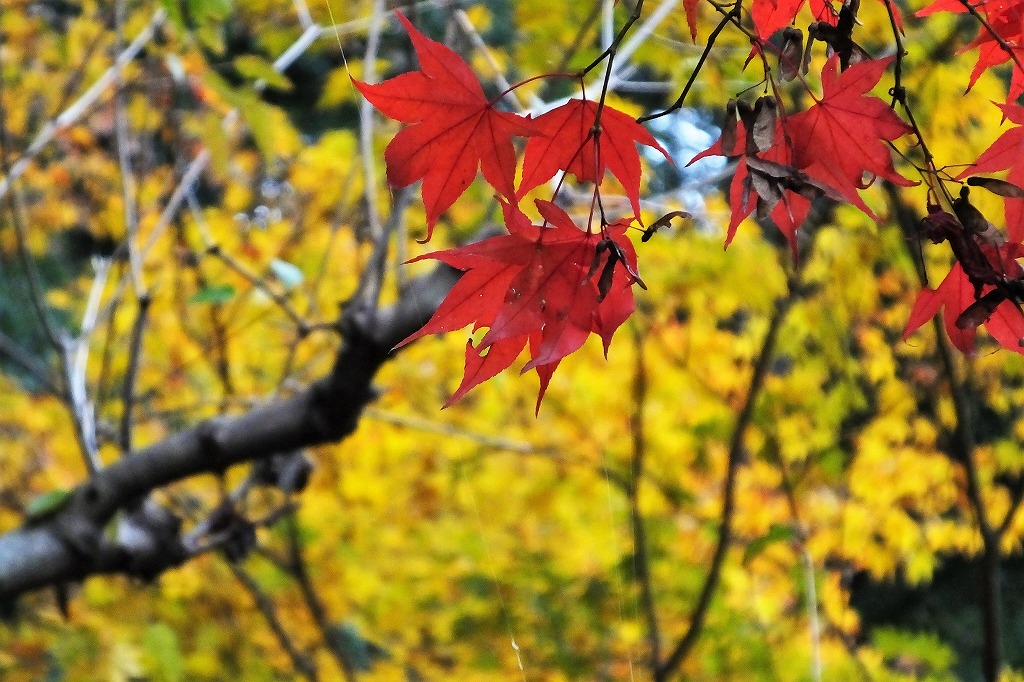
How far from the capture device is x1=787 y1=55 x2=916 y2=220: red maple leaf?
435 mm

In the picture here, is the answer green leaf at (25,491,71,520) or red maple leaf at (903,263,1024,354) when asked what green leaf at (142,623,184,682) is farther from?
red maple leaf at (903,263,1024,354)

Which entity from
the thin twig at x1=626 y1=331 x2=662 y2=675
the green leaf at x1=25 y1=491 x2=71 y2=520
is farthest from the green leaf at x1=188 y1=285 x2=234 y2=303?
the thin twig at x1=626 y1=331 x2=662 y2=675

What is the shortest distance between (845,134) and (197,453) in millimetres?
1024

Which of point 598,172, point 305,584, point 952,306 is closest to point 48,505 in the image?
point 305,584

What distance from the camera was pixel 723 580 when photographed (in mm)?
1893

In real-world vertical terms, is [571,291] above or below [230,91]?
below

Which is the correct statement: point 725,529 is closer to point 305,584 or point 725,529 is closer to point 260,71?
point 305,584

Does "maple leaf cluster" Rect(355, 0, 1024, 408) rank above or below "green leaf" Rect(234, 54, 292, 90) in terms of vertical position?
below

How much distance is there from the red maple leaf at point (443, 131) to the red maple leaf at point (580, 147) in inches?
1.4

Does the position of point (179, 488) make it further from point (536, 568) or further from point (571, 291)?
point (571, 291)

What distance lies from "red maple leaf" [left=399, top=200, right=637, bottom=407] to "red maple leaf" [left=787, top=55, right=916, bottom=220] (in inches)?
4.3

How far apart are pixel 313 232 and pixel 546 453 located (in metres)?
1.28

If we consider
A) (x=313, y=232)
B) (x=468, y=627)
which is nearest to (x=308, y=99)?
(x=313, y=232)

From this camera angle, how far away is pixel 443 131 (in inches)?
18.9
